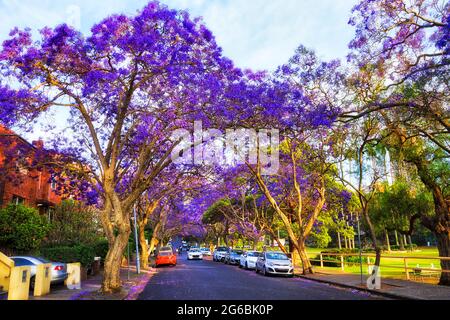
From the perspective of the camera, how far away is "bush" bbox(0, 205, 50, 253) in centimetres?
2044

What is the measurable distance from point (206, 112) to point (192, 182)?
13.2 m

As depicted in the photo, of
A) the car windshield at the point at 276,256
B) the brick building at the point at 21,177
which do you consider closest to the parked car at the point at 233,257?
the car windshield at the point at 276,256

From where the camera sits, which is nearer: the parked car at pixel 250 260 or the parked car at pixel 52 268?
the parked car at pixel 52 268

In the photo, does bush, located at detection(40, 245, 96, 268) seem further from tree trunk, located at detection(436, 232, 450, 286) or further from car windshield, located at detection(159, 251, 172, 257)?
tree trunk, located at detection(436, 232, 450, 286)

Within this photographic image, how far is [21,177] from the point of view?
58.4 feet

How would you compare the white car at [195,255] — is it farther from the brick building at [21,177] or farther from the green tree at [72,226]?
the green tree at [72,226]

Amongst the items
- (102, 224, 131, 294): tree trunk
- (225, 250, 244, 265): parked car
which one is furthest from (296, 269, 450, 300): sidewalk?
(225, 250, 244, 265): parked car

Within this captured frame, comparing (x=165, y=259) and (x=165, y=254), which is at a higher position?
(x=165, y=254)

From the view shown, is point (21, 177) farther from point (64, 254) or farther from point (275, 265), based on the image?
point (275, 265)

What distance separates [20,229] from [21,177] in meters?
4.11

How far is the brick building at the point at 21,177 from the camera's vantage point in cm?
1667

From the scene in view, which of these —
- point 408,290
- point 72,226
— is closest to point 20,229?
point 72,226

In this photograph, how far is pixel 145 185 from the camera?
15.3 meters

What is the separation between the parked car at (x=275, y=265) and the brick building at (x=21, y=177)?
40.3ft
